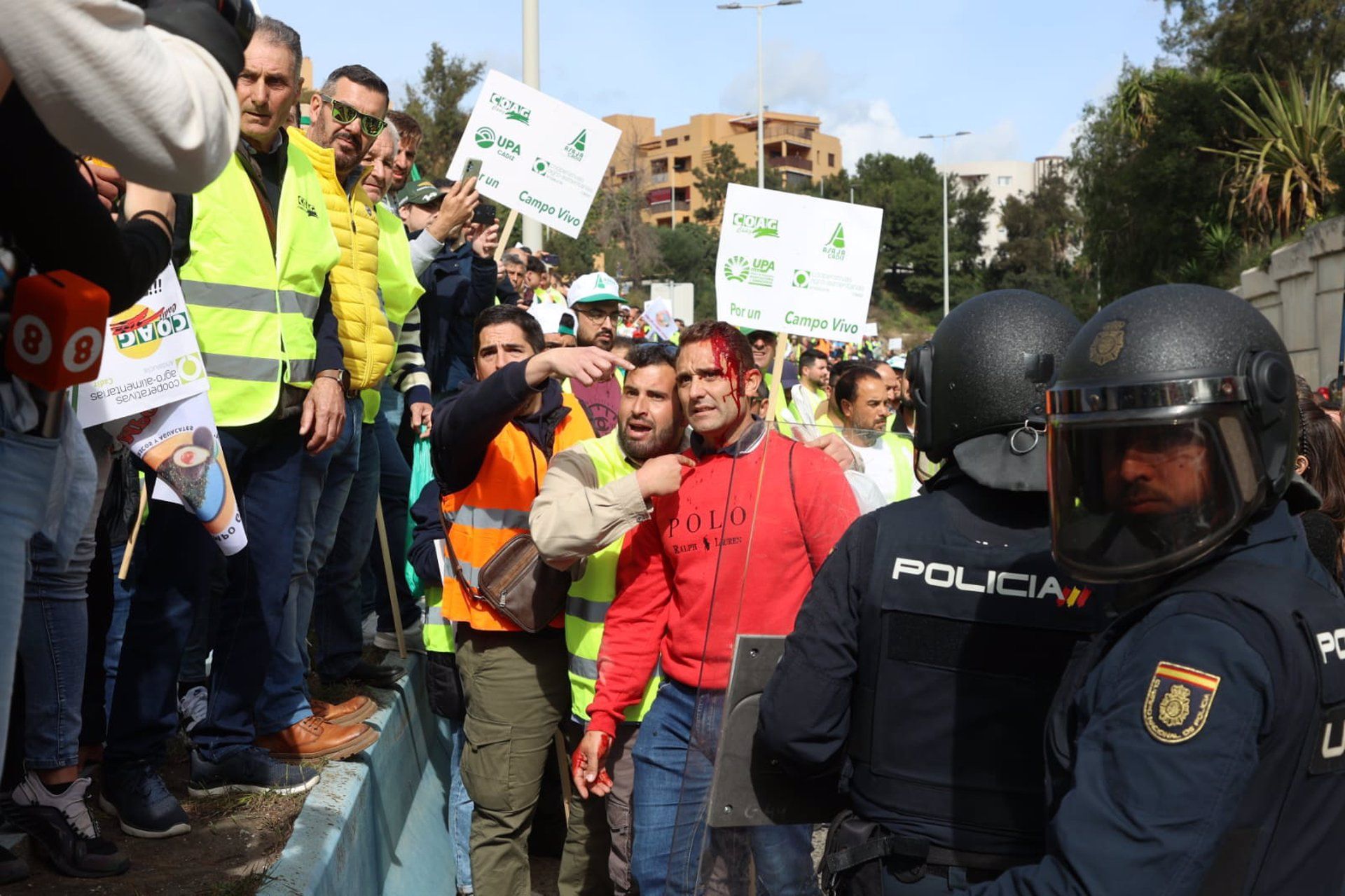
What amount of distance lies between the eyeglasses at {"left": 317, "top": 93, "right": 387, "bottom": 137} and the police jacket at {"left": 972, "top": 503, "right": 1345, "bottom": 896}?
425cm

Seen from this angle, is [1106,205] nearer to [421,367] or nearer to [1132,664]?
[421,367]

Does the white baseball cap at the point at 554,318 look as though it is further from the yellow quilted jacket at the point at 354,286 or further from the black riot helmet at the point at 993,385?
the black riot helmet at the point at 993,385

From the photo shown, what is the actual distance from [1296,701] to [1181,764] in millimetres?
178

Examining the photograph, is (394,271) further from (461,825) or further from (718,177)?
(718,177)

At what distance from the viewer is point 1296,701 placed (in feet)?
5.45

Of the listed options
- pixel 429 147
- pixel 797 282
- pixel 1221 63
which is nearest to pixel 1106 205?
pixel 1221 63

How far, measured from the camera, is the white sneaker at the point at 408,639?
677cm

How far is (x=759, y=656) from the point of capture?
256 centimetres

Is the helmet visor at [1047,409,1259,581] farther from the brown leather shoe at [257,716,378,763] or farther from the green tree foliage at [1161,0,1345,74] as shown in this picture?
the green tree foliage at [1161,0,1345,74]

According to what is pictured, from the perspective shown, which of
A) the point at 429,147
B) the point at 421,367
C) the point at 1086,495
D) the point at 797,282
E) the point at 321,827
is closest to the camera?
the point at 1086,495

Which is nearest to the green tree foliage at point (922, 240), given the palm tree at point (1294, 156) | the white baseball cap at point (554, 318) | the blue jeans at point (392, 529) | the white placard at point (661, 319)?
the palm tree at point (1294, 156)

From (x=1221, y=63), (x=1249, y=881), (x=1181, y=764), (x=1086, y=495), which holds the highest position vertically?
(x=1221, y=63)

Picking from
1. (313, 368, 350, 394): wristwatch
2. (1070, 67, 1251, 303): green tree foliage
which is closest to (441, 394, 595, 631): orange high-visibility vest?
(313, 368, 350, 394): wristwatch

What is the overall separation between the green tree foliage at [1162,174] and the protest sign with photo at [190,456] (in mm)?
29362
